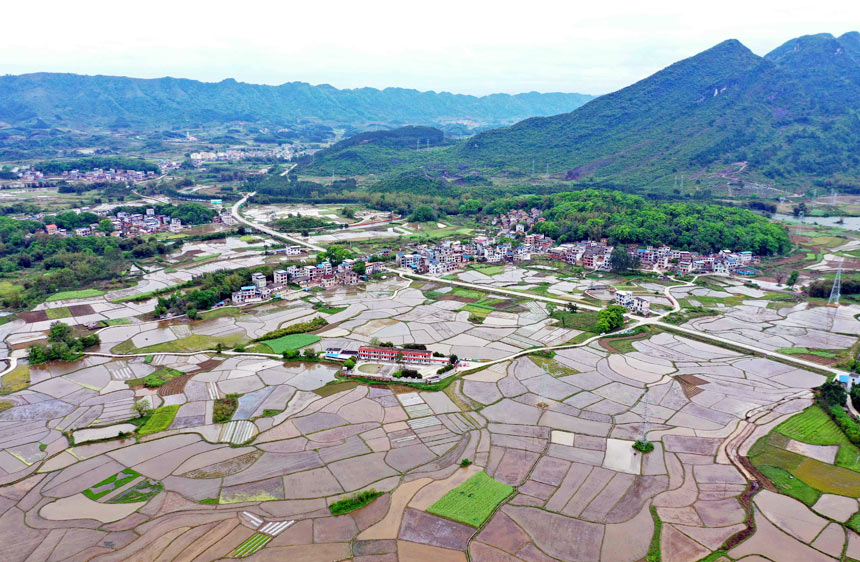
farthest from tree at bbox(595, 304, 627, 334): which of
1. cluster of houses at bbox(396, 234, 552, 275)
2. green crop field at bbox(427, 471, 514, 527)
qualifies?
cluster of houses at bbox(396, 234, 552, 275)

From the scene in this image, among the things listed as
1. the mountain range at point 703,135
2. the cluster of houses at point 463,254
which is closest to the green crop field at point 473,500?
the cluster of houses at point 463,254

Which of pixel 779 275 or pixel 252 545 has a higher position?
pixel 779 275

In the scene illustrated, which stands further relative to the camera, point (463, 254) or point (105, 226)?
point (105, 226)

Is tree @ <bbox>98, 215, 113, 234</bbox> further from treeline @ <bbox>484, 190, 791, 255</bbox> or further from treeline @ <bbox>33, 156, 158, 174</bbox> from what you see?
treeline @ <bbox>484, 190, 791, 255</bbox>

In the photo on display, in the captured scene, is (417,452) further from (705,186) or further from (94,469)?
(705,186)

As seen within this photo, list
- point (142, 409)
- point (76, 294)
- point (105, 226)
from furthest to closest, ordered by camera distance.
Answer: point (105, 226) → point (76, 294) → point (142, 409)

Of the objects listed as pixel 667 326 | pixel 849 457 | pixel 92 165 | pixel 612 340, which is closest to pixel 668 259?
pixel 667 326

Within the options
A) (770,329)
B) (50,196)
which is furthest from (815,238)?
(50,196)

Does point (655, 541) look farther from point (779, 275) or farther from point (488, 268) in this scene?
point (779, 275)
